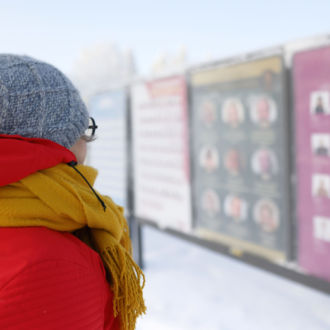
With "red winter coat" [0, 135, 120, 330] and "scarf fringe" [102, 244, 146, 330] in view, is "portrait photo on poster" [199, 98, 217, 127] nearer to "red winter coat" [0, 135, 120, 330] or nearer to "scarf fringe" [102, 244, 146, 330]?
"scarf fringe" [102, 244, 146, 330]

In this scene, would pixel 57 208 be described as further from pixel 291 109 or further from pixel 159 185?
pixel 159 185

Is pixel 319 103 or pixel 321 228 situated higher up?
pixel 319 103

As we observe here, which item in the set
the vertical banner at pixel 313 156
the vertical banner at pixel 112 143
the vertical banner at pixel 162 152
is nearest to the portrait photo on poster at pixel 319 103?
the vertical banner at pixel 313 156

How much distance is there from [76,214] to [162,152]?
3.02m

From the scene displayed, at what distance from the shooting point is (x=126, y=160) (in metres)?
4.40

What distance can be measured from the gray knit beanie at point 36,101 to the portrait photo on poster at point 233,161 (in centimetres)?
224

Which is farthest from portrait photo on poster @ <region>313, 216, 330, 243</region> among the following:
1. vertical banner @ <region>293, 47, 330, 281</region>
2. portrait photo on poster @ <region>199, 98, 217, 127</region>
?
portrait photo on poster @ <region>199, 98, 217, 127</region>

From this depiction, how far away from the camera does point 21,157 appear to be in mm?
810

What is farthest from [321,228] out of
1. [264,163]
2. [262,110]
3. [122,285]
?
[122,285]

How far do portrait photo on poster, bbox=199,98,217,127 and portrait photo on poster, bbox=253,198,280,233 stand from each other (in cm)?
77

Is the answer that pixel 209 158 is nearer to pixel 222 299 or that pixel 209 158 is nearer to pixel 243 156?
pixel 243 156

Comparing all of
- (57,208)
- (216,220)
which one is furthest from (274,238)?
(57,208)

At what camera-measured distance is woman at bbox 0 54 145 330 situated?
29.4 inches

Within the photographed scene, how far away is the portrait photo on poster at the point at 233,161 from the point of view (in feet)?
10.0
